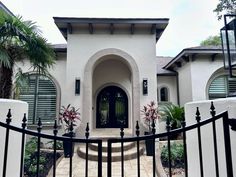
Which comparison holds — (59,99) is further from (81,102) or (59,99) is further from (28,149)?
(28,149)

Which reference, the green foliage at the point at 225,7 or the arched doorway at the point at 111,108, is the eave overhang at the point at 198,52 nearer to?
the green foliage at the point at 225,7

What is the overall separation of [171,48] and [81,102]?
3226 centimetres

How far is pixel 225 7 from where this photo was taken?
950 cm

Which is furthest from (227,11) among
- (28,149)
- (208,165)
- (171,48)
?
(171,48)

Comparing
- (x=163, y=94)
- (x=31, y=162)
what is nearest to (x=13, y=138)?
(x=31, y=162)

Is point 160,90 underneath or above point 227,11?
underneath

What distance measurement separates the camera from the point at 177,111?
970 cm

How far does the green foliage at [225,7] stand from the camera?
30.6ft

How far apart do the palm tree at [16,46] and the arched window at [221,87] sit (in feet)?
30.3

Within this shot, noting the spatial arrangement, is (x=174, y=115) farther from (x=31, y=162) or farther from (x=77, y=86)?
(x=31, y=162)

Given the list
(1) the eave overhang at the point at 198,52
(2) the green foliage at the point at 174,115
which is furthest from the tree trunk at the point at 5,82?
(1) the eave overhang at the point at 198,52

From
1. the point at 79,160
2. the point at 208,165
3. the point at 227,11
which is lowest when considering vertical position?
the point at 79,160

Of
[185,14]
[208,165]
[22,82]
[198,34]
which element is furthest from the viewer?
[198,34]

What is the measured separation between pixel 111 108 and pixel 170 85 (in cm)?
425
